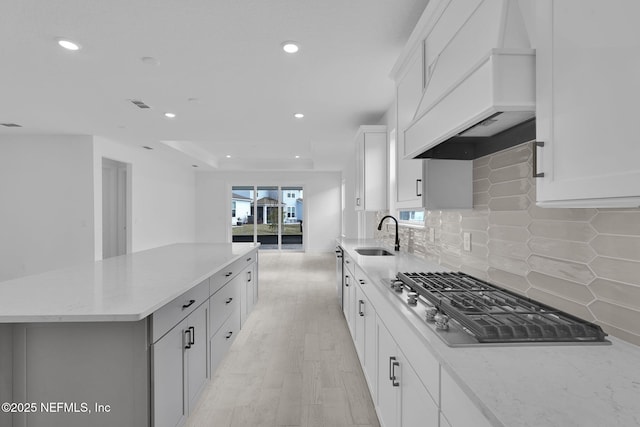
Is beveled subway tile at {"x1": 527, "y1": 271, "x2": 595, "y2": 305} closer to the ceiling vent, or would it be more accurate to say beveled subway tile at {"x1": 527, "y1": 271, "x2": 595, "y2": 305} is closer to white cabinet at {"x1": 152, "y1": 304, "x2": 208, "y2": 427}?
white cabinet at {"x1": 152, "y1": 304, "x2": 208, "y2": 427}

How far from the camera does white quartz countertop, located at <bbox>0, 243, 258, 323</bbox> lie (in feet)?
4.54

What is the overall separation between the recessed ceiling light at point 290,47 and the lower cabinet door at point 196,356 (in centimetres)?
196

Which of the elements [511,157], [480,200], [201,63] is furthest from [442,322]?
[201,63]

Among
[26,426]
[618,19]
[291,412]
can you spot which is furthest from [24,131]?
[618,19]

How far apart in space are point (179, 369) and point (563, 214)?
1.96m

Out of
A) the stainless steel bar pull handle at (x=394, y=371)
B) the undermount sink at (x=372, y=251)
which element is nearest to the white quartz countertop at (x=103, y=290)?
the stainless steel bar pull handle at (x=394, y=371)

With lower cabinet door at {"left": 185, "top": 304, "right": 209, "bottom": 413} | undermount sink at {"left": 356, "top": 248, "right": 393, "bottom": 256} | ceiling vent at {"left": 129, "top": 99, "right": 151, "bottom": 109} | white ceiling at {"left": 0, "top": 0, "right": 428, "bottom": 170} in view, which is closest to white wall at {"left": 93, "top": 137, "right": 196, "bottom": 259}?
white ceiling at {"left": 0, "top": 0, "right": 428, "bottom": 170}

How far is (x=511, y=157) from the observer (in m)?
1.64

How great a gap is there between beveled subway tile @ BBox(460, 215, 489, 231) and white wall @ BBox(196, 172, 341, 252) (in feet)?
27.0

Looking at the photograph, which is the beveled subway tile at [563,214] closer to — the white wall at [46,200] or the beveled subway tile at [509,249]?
the beveled subway tile at [509,249]

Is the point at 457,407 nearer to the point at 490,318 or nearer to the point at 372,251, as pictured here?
the point at 490,318

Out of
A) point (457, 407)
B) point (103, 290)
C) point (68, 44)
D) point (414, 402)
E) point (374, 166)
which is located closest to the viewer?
point (457, 407)

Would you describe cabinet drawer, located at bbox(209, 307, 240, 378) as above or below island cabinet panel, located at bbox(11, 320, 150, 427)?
below

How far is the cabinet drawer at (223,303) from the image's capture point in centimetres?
245
